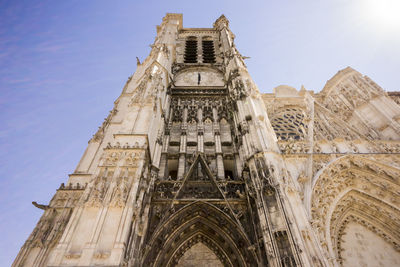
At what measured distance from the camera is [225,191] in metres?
7.98

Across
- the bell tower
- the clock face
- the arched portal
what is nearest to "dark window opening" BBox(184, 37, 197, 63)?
the clock face

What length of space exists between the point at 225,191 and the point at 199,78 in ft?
32.1

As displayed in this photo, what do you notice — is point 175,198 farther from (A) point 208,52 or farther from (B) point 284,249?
(A) point 208,52

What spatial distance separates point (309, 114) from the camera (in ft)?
43.1

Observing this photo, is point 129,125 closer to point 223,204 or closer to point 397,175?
point 223,204

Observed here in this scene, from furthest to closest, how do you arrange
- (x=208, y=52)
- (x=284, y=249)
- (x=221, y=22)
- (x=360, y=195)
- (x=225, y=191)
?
(x=221, y=22) < (x=208, y=52) < (x=360, y=195) < (x=225, y=191) < (x=284, y=249)

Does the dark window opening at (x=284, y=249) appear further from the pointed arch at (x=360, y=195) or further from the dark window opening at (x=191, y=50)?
the dark window opening at (x=191, y=50)

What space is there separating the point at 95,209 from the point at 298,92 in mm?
14669

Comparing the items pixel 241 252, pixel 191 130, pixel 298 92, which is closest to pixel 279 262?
pixel 241 252

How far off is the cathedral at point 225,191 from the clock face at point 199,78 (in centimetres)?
262

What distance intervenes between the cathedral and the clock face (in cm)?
262

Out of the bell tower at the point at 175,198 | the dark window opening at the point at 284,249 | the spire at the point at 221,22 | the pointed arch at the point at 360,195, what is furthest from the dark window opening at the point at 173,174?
the spire at the point at 221,22

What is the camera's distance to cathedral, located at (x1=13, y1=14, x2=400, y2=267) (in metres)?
5.76

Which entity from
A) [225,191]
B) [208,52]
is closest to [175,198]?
[225,191]
